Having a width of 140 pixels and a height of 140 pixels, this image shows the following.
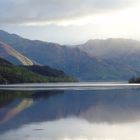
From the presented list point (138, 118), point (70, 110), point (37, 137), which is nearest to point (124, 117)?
point (138, 118)

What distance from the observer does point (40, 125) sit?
47.8 meters

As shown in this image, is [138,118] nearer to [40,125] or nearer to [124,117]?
[124,117]

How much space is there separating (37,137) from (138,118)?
19957mm

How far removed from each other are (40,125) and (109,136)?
10.0 meters

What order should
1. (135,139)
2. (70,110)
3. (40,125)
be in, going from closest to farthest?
(135,139) → (40,125) → (70,110)

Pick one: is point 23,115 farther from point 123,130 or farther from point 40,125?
point 123,130

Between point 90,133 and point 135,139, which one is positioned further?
point 90,133

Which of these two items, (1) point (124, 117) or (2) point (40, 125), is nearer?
(2) point (40, 125)

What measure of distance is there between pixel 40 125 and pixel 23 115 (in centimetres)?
1159

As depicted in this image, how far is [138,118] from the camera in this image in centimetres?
5519

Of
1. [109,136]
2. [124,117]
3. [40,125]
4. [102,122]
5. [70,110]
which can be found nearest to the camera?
[109,136]

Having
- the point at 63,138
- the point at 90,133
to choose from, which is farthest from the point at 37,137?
the point at 90,133

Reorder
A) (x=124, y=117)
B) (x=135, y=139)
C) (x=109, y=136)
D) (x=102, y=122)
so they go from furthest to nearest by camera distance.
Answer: (x=124, y=117), (x=102, y=122), (x=109, y=136), (x=135, y=139)

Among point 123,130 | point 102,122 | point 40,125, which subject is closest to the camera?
point 123,130
